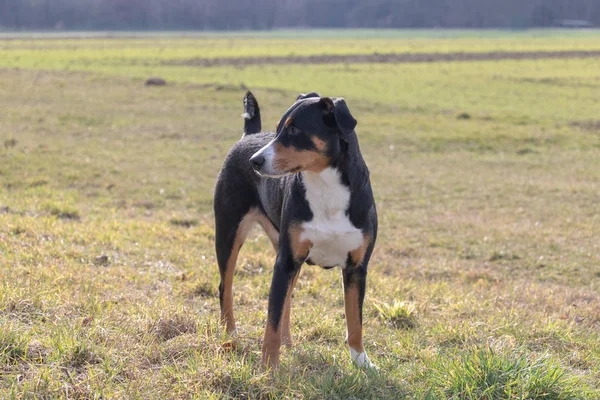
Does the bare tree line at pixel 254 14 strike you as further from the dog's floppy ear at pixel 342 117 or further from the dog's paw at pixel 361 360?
the dog's paw at pixel 361 360

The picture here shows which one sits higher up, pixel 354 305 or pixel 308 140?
pixel 308 140

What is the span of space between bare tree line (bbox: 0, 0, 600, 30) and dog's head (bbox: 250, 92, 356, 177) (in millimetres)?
157336

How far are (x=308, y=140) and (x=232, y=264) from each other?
1497 millimetres

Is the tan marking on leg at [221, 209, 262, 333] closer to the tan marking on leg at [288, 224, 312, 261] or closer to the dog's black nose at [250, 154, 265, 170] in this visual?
the tan marking on leg at [288, 224, 312, 261]

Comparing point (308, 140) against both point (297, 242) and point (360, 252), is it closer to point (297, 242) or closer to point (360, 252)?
point (297, 242)

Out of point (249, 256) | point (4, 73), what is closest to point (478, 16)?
point (4, 73)

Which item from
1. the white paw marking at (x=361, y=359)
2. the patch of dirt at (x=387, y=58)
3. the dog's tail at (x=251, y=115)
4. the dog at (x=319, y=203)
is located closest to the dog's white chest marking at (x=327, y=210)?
the dog at (x=319, y=203)

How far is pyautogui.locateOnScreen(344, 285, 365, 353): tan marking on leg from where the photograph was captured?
4.84 meters

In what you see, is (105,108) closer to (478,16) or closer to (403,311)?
(403,311)

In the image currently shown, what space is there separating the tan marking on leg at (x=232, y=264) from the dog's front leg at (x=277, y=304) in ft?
2.74

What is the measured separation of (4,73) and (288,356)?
38.0 m

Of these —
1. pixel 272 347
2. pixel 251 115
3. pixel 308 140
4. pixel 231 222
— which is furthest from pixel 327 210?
pixel 251 115

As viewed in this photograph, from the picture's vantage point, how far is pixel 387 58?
5741cm

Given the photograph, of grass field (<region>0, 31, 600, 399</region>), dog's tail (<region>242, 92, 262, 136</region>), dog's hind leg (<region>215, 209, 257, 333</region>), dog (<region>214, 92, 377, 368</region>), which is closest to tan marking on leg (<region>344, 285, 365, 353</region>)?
dog (<region>214, 92, 377, 368</region>)
